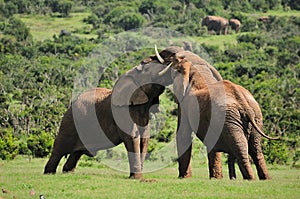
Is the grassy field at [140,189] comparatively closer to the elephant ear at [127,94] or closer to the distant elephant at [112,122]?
the distant elephant at [112,122]

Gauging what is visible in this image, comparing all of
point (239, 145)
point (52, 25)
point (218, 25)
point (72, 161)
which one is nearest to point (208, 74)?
point (239, 145)

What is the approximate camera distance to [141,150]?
570 inches

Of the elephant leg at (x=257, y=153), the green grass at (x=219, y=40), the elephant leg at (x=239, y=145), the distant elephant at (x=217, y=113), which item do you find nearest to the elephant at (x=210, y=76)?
the distant elephant at (x=217, y=113)

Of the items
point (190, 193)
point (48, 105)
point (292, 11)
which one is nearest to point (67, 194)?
point (190, 193)

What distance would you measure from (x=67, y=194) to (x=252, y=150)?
3.99 m

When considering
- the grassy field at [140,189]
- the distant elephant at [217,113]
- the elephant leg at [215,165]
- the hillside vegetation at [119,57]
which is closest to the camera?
the grassy field at [140,189]

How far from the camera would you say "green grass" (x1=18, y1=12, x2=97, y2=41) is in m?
95.9

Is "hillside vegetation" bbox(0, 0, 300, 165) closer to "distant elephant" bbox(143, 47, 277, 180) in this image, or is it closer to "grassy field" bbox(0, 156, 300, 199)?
"distant elephant" bbox(143, 47, 277, 180)

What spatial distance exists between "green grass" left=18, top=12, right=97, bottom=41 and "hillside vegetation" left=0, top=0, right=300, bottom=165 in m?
0.16

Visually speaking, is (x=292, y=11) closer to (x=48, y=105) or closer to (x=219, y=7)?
(x=219, y=7)

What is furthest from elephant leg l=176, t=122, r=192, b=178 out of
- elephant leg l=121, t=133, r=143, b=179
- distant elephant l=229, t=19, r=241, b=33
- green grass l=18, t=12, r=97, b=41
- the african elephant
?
distant elephant l=229, t=19, r=241, b=33

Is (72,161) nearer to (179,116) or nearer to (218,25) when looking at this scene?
(179,116)

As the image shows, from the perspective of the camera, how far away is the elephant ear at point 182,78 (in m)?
13.9

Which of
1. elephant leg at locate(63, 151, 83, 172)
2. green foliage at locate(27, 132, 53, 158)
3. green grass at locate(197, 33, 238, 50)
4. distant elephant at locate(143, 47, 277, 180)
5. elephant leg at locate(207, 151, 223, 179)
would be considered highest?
distant elephant at locate(143, 47, 277, 180)
